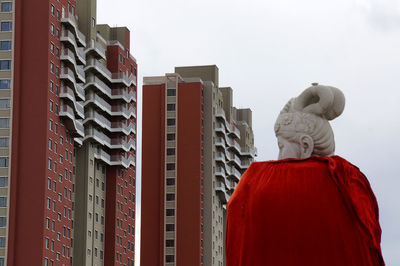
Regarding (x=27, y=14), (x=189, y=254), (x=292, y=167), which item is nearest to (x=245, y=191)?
(x=292, y=167)

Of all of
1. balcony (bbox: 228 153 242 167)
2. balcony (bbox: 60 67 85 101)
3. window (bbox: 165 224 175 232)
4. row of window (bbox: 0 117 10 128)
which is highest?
balcony (bbox: 60 67 85 101)

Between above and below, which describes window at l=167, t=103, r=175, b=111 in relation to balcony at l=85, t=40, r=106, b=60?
below

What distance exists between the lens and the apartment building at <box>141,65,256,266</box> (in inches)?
3388

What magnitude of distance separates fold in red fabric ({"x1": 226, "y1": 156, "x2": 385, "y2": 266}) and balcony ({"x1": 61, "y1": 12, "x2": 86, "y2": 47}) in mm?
56830

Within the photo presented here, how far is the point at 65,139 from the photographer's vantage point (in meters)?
65.9

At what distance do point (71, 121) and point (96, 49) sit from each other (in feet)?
29.0

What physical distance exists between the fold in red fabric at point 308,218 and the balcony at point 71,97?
5552 centimetres

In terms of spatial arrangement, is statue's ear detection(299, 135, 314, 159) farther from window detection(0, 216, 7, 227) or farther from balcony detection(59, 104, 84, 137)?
balcony detection(59, 104, 84, 137)

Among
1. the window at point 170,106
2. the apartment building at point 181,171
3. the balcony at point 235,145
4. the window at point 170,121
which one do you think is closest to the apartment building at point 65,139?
the apartment building at point 181,171

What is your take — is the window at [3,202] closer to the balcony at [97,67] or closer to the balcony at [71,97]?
the balcony at [71,97]

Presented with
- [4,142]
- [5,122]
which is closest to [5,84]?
[5,122]

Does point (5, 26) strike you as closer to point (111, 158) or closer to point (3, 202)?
point (3, 202)

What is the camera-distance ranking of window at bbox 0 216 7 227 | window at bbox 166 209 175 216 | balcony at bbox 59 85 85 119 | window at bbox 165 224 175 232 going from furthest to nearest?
1. window at bbox 166 209 175 216
2. window at bbox 165 224 175 232
3. balcony at bbox 59 85 85 119
4. window at bbox 0 216 7 227

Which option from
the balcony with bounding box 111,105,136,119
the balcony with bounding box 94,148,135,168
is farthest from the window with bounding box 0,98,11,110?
the balcony with bounding box 111,105,136,119
